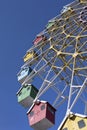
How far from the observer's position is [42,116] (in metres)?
25.6

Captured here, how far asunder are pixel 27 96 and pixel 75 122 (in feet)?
28.4

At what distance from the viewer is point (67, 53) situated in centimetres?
2773

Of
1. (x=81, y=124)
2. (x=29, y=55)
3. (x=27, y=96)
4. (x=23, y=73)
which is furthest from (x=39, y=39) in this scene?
(x=81, y=124)

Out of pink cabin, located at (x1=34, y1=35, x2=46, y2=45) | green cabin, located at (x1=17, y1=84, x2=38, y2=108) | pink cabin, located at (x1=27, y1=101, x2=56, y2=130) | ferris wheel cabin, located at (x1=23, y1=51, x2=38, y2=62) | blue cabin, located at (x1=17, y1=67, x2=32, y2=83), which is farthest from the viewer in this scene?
pink cabin, located at (x1=34, y1=35, x2=46, y2=45)

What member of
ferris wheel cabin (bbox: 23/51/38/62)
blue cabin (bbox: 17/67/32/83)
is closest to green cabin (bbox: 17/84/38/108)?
blue cabin (bbox: 17/67/32/83)

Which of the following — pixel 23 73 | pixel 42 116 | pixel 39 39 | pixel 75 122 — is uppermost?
pixel 39 39

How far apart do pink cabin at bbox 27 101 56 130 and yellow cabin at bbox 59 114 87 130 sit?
2.99m

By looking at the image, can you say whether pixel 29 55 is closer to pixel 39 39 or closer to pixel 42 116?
pixel 39 39

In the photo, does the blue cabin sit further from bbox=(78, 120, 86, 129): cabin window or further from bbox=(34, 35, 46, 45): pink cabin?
bbox=(78, 120, 86, 129): cabin window

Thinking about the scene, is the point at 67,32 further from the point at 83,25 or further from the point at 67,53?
the point at 67,53

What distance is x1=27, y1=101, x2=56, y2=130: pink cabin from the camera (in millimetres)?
25234

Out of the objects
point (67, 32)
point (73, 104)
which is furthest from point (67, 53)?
point (73, 104)

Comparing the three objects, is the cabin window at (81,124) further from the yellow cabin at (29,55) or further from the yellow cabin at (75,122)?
the yellow cabin at (29,55)

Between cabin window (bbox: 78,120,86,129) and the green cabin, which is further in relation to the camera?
the green cabin
